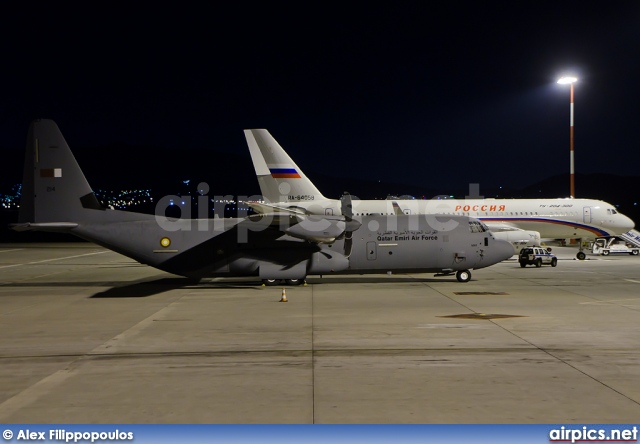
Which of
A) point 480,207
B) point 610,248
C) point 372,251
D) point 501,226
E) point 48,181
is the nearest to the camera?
point 48,181

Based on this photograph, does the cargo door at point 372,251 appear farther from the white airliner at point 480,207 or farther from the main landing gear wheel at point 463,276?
the white airliner at point 480,207

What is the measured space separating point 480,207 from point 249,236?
22387 mm

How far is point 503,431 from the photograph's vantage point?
825 centimetres

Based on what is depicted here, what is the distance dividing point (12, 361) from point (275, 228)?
45.1 feet

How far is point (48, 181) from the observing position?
25.0m

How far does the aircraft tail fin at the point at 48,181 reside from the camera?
2481 cm

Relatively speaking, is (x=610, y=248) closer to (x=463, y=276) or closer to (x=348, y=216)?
(x=463, y=276)

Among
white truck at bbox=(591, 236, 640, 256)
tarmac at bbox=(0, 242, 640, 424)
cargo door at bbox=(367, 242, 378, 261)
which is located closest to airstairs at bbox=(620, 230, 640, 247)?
white truck at bbox=(591, 236, 640, 256)

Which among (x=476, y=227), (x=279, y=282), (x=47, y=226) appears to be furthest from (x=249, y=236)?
(x=476, y=227)

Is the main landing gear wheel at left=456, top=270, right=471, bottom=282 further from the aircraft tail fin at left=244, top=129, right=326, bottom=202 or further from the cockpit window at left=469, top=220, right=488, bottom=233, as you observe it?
the aircraft tail fin at left=244, top=129, right=326, bottom=202

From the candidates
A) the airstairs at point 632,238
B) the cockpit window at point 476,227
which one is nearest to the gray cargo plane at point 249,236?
the cockpit window at point 476,227

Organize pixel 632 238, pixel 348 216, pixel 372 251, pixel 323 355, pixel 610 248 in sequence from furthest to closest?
pixel 632 238 < pixel 610 248 < pixel 372 251 < pixel 348 216 < pixel 323 355

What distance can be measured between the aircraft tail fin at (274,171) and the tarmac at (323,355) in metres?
16.4

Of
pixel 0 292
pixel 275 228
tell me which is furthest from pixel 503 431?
pixel 0 292
